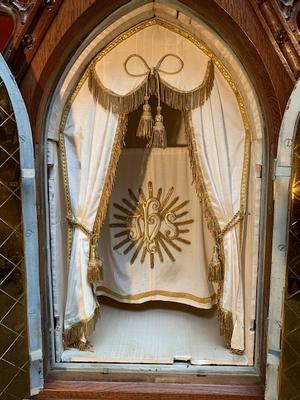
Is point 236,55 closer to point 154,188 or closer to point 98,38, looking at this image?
point 98,38

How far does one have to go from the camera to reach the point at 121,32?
1.27 metres

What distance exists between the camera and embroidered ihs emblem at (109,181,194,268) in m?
1.77

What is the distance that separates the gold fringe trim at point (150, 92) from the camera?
131 centimetres

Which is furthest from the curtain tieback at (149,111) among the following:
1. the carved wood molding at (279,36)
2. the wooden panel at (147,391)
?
the wooden panel at (147,391)

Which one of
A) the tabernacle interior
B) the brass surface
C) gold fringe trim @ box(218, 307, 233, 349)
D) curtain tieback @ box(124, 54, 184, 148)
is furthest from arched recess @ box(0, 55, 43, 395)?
the brass surface

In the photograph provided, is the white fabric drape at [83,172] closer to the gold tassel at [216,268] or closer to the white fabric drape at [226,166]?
the white fabric drape at [226,166]

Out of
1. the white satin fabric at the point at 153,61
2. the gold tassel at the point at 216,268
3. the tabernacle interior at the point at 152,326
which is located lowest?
the tabernacle interior at the point at 152,326

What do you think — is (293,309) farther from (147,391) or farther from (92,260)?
(92,260)

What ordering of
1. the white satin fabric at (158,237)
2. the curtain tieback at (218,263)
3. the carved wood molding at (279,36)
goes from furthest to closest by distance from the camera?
the white satin fabric at (158,237)
the curtain tieback at (218,263)
the carved wood molding at (279,36)

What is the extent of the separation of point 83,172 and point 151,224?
498 millimetres

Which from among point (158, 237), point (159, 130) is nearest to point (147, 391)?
point (158, 237)

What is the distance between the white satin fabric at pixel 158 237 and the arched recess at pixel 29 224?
58cm

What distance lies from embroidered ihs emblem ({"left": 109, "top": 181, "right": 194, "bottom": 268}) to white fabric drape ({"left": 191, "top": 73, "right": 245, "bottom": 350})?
367 millimetres

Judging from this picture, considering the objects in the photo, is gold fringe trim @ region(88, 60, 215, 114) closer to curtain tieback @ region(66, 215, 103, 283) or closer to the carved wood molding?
the carved wood molding
